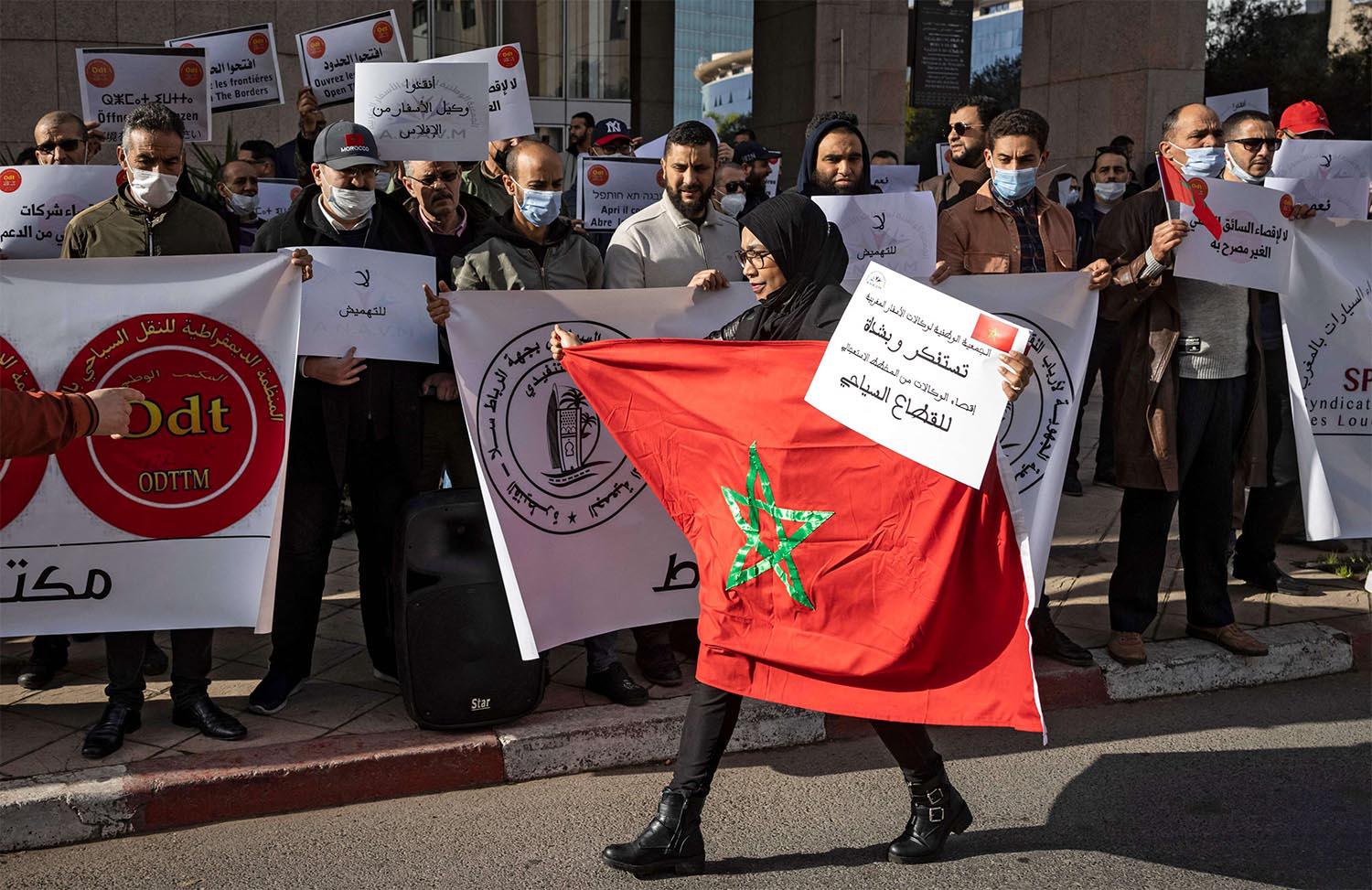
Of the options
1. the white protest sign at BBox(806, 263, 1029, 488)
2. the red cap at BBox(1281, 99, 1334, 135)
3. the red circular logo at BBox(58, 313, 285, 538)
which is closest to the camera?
the white protest sign at BBox(806, 263, 1029, 488)

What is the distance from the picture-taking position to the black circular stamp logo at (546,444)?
484cm

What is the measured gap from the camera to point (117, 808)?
425 cm

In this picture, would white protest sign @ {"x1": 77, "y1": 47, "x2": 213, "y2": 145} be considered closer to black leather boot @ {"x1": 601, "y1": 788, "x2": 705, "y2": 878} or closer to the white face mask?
the white face mask

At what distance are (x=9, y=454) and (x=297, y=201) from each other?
166 centimetres

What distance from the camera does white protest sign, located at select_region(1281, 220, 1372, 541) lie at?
578cm

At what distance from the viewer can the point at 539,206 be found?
16.6ft

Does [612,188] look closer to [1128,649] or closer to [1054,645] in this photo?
[1054,645]

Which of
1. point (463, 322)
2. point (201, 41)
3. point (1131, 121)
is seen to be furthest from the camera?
point (1131, 121)

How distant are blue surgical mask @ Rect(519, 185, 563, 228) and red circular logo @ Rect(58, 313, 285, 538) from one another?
1129 mm

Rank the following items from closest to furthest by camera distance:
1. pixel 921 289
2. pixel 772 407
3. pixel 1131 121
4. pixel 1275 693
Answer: pixel 921 289, pixel 772 407, pixel 1275 693, pixel 1131 121

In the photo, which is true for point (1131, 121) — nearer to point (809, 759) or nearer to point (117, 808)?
point (809, 759)

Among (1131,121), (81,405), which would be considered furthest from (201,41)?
(1131,121)

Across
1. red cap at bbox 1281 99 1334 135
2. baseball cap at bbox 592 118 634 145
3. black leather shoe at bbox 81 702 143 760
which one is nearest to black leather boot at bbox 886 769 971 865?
black leather shoe at bbox 81 702 143 760

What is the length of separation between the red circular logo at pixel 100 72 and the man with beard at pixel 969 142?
481cm
